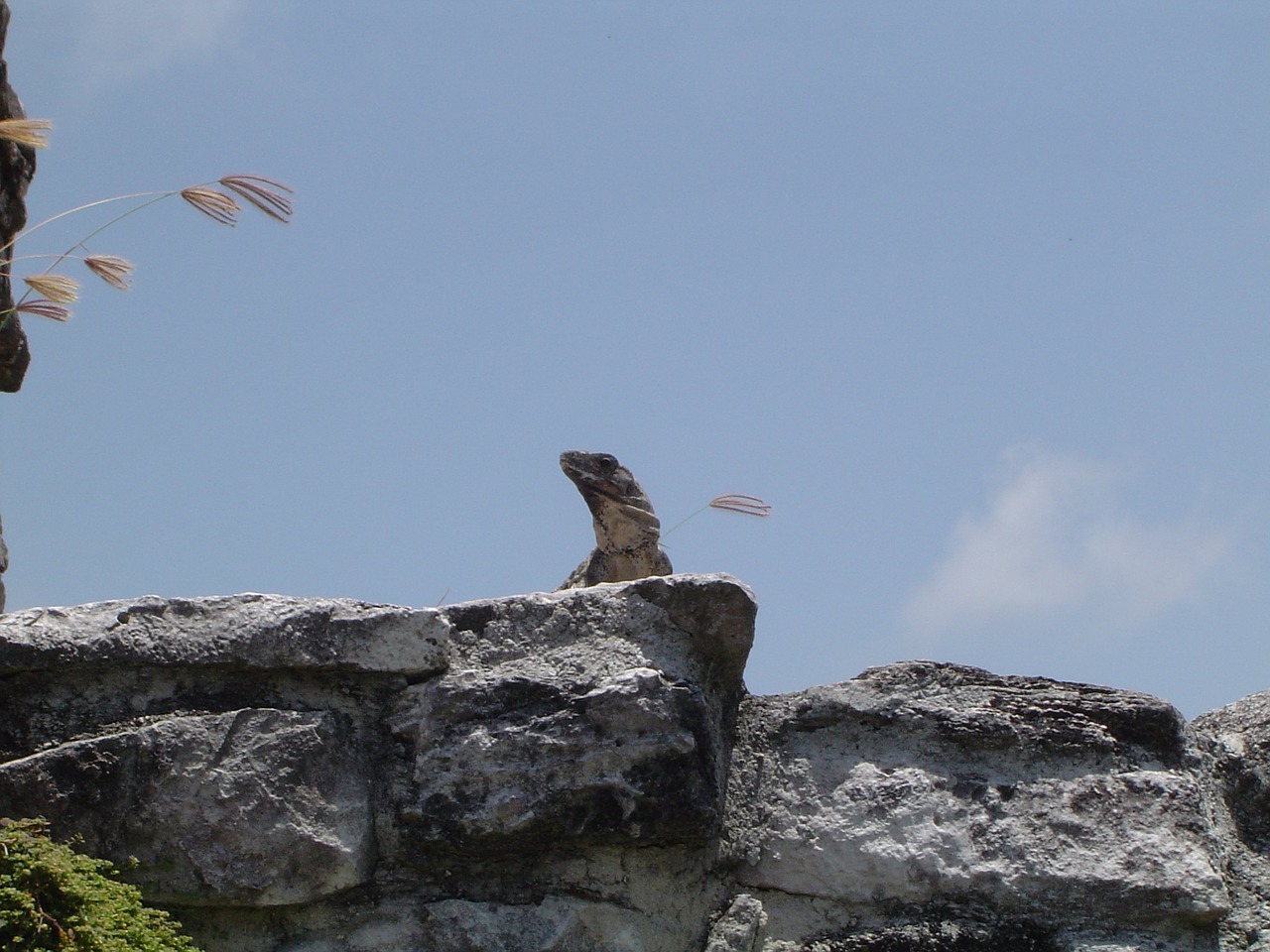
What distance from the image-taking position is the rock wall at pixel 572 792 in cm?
258

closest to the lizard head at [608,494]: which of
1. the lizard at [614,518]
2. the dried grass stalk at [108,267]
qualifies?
the lizard at [614,518]

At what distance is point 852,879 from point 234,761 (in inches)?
45.5

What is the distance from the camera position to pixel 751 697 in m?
2.93

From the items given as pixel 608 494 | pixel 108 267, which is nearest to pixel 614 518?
pixel 608 494

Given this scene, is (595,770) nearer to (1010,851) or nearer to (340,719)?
(340,719)

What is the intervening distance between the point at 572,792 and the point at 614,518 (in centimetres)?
282

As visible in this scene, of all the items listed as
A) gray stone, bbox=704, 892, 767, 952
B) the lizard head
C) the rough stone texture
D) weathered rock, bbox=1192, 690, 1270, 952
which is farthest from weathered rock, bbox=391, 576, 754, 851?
the lizard head

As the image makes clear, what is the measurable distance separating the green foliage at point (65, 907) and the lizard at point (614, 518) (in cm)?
309

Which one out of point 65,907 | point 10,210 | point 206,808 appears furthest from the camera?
point 10,210

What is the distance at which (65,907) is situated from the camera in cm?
230

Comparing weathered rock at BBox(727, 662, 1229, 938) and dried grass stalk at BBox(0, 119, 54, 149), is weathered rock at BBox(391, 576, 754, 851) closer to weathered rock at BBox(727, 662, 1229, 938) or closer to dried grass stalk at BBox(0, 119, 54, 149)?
weathered rock at BBox(727, 662, 1229, 938)

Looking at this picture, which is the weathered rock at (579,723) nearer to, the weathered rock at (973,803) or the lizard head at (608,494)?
the weathered rock at (973,803)

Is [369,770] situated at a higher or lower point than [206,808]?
higher

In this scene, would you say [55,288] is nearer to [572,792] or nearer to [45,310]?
[45,310]
